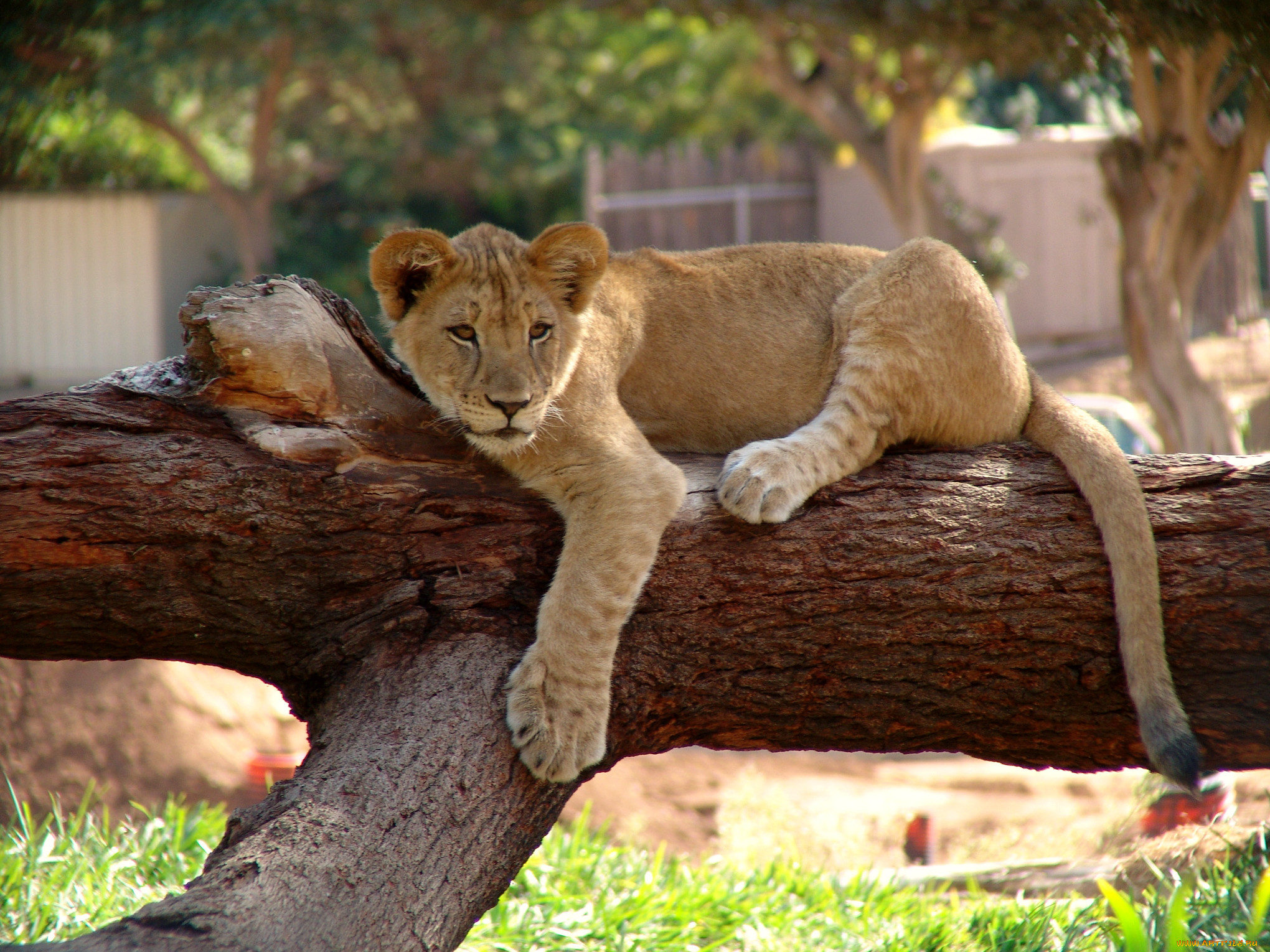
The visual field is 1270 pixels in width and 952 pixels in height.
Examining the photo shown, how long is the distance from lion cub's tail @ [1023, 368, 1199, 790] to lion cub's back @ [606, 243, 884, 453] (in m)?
0.95

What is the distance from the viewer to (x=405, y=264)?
Answer: 355 cm

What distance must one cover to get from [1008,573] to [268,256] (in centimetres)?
1458

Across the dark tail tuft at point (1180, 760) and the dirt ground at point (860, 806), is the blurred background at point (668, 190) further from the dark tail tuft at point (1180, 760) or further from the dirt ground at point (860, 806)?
the dark tail tuft at point (1180, 760)

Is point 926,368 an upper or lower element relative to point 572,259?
lower

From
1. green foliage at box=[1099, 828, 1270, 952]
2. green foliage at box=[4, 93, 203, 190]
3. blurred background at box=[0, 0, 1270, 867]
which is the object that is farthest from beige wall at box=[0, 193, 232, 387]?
green foliage at box=[1099, 828, 1270, 952]

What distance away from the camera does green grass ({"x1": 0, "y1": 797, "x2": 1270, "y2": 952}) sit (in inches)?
169

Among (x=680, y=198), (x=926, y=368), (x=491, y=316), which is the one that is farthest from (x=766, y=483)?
(x=680, y=198)

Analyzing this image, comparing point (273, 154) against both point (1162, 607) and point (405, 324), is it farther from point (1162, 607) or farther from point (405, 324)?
point (1162, 607)

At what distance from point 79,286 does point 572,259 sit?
14.1 meters

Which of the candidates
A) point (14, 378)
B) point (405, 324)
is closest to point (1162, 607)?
point (405, 324)

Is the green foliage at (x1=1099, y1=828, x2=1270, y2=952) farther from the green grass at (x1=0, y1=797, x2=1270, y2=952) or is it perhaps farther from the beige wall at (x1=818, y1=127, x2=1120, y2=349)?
the beige wall at (x1=818, y1=127, x2=1120, y2=349)

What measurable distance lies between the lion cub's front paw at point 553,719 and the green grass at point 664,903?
5.65 ft

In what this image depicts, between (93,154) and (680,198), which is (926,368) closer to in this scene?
(680,198)

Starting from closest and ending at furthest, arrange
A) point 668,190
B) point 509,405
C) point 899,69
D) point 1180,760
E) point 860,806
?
point 1180,760 → point 509,405 → point 860,806 → point 899,69 → point 668,190
